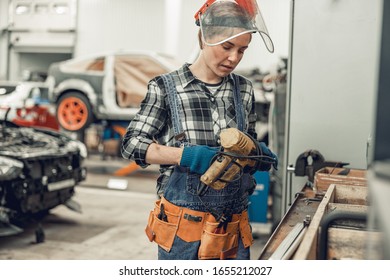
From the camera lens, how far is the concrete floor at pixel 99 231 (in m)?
3.86

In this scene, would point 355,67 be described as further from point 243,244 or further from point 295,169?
point 243,244

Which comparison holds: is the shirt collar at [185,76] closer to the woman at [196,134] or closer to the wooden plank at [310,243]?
the woman at [196,134]

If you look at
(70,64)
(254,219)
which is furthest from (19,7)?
(70,64)

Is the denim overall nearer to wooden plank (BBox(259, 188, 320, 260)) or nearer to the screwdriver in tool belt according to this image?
the screwdriver in tool belt

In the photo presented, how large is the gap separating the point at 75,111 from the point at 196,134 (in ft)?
19.2

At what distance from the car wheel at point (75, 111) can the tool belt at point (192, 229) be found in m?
5.37

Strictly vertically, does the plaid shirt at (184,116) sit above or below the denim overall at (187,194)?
above

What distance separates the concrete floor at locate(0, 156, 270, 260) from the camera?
3.86 meters

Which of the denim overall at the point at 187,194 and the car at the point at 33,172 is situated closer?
the denim overall at the point at 187,194


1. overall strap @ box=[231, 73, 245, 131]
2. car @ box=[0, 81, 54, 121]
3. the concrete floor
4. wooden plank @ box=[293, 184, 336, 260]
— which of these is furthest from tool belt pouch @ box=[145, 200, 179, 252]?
car @ box=[0, 81, 54, 121]

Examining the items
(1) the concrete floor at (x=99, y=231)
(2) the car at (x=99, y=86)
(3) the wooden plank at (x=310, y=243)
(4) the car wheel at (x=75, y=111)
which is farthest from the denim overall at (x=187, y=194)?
(4) the car wheel at (x=75, y=111)

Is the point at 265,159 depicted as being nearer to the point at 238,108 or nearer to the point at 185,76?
the point at 238,108

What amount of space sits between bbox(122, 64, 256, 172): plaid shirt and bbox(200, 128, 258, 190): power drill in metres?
0.11
